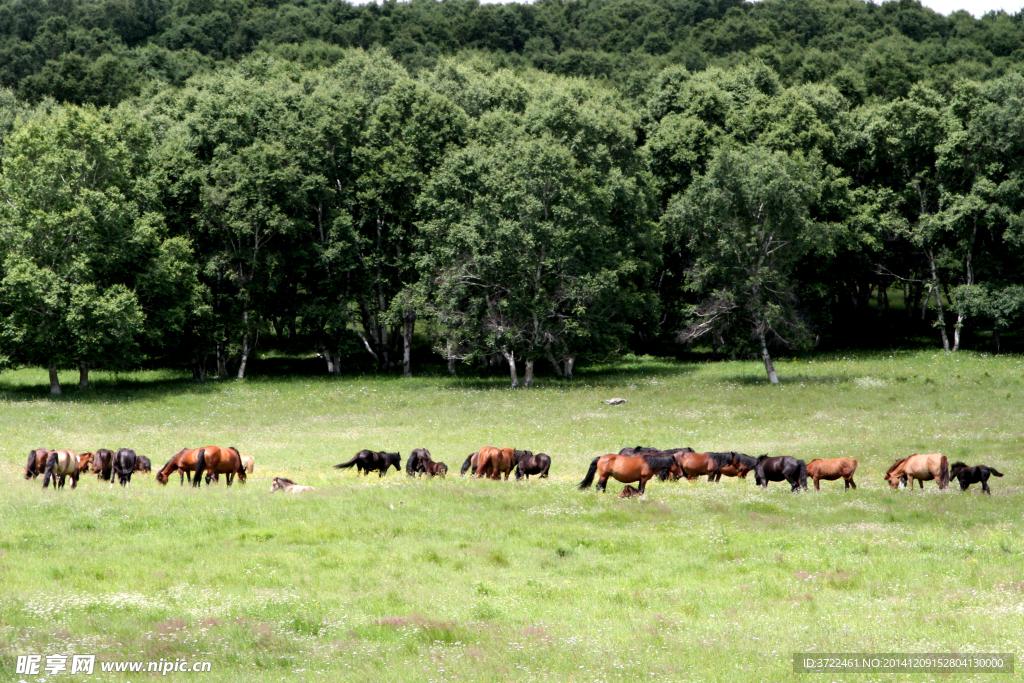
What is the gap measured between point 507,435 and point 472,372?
27978 mm

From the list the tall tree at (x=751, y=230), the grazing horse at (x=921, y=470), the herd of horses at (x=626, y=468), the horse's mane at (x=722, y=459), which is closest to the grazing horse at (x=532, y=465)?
the herd of horses at (x=626, y=468)

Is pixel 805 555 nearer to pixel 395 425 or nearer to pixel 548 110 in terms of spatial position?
pixel 395 425

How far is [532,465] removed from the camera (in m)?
32.3

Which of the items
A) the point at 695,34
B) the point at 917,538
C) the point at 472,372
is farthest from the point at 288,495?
the point at 695,34

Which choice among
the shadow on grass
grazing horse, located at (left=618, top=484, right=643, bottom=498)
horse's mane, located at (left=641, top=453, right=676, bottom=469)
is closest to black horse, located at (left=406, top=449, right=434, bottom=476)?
horse's mane, located at (left=641, top=453, right=676, bottom=469)

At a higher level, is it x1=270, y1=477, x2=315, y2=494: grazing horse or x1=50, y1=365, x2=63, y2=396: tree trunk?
x1=50, y1=365, x2=63, y2=396: tree trunk

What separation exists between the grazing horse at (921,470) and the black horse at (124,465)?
80.4 feet

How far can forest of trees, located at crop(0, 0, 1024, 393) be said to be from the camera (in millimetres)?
60656

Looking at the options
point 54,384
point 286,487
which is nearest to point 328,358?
point 54,384

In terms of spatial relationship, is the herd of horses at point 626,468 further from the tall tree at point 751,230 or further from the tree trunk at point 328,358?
the tree trunk at point 328,358

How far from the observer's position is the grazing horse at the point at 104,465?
30812 millimetres

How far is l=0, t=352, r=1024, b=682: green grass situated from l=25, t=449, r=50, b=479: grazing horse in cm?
88

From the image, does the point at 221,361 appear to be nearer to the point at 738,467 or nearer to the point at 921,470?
the point at 738,467

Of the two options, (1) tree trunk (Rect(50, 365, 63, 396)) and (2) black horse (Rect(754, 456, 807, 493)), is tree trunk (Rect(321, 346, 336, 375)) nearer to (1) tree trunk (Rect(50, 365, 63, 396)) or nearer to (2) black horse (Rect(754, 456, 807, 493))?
(1) tree trunk (Rect(50, 365, 63, 396))
